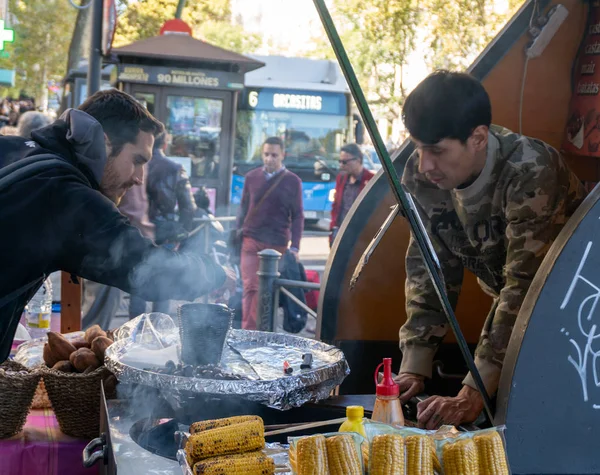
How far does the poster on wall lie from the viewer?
3848 millimetres

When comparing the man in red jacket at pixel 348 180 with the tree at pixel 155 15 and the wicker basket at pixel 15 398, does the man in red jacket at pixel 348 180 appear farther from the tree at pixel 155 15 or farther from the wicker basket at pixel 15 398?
the tree at pixel 155 15

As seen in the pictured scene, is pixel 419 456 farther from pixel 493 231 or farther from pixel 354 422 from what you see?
pixel 493 231

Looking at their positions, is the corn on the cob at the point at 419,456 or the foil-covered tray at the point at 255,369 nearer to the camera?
the corn on the cob at the point at 419,456

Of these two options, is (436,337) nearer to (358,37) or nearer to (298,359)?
(298,359)

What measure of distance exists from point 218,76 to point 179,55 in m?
0.73

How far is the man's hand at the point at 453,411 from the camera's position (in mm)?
2703

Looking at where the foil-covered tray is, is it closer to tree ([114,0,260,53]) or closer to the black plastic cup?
the black plastic cup

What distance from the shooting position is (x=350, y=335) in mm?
4102

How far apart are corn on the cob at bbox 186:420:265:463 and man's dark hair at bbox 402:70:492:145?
1302mm

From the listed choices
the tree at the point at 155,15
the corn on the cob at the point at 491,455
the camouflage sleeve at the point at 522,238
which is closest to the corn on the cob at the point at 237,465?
the corn on the cob at the point at 491,455

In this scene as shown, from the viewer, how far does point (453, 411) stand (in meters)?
2.71

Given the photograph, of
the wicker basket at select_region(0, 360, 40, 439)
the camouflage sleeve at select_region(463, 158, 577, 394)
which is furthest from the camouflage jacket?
the wicker basket at select_region(0, 360, 40, 439)

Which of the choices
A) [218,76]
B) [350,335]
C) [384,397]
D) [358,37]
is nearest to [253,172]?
[218,76]

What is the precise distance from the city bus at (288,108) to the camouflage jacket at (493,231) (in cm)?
1470
